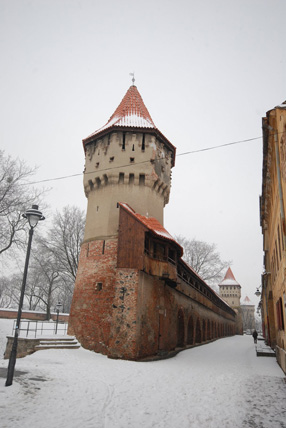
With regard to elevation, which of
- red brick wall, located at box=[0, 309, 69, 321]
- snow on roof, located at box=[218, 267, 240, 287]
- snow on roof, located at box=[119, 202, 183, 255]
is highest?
snow on roof, located at box=[218, 267, 240, 287]

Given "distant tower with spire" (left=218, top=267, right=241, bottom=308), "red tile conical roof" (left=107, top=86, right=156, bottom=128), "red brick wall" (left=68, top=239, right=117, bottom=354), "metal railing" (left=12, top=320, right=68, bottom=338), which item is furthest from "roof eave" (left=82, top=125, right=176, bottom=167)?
"distant tower with spire" (left=218, top=267, right=241, bottom=308)

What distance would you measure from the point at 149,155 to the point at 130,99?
633 cm

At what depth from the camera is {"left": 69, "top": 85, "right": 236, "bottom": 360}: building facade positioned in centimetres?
1448

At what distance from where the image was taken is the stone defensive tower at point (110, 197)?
1549 cm

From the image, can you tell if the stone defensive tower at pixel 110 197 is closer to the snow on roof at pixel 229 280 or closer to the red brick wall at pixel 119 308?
the red brick wall at pixel 119 308

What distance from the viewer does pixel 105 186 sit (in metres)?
18.8

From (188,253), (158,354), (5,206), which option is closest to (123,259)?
(158,354)

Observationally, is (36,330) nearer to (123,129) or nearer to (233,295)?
(123,129)

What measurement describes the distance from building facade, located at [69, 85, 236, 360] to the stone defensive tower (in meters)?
0.05

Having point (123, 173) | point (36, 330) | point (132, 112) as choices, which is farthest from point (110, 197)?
point (36, 330)

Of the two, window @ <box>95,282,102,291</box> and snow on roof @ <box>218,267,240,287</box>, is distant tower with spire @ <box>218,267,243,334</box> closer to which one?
snow on roof @ <box>218,267,240,287</box>

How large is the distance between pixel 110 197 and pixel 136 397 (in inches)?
474

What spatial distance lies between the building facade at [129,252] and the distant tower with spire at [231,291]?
4554 centimetres

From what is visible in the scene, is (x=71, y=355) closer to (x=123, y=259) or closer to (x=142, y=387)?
(x=123, y=259)
